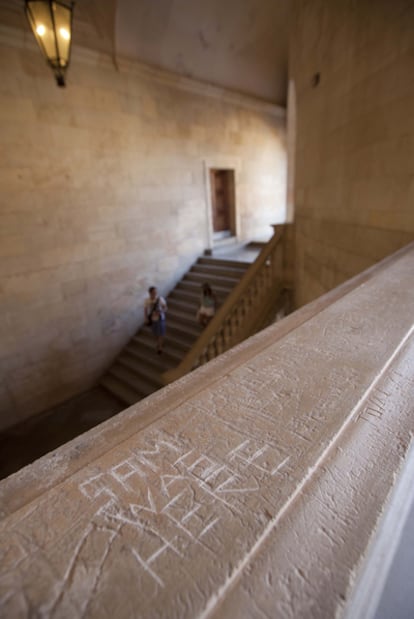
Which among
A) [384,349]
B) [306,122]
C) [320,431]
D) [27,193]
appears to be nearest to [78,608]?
[320,431]

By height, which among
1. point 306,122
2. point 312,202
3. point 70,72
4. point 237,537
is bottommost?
point 237,537

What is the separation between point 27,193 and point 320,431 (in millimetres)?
5626

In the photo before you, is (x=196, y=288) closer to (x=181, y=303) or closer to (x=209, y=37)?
(x=181, y=303)

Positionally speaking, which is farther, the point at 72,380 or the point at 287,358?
the point at 72,380

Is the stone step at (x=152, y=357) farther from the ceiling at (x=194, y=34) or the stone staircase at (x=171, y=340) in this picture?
the ceiling at (x=194, y=34)

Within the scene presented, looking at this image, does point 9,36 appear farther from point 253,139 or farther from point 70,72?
point 253,139

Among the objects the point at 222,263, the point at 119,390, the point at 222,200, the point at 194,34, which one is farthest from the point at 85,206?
the point at 222,200

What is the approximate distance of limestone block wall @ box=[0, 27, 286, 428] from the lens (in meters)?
4.93

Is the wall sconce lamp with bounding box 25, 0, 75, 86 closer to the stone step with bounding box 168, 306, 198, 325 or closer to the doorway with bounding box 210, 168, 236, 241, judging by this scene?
the stone step with bounding box 168, 306, 198, 325

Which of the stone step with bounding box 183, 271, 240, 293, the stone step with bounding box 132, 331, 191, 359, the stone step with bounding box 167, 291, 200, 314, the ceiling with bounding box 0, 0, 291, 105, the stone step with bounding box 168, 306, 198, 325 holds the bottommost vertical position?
the stone step with bounding box 132, 331, 191, 359

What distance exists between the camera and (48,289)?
17.9 feet

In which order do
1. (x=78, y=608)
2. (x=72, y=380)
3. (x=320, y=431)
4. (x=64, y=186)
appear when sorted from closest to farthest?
(x=78, y=608) < (x=320, y=431) < (x=64, y=186) < (x=72, y=380)

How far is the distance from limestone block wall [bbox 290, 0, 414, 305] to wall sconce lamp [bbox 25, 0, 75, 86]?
3051 mm

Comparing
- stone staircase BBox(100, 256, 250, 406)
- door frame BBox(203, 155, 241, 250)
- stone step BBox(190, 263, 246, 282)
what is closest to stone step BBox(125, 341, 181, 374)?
stone staircase BBox(100, 256, 250, 406)
